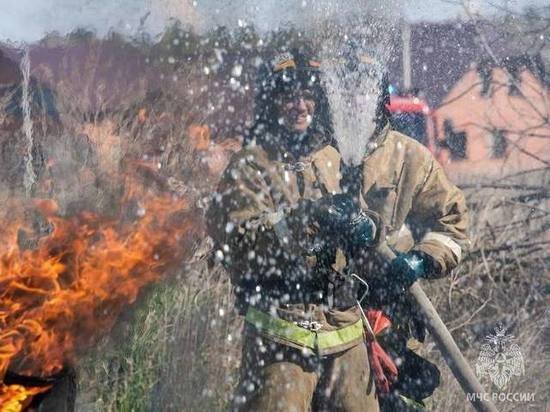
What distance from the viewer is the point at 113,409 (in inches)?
173

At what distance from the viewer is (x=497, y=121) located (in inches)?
305

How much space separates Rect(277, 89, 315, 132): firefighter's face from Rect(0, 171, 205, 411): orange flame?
1.06 metres

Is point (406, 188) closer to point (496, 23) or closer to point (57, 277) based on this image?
point (57, 277)

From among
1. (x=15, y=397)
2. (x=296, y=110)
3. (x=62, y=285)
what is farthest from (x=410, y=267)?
(x=15, y=397)

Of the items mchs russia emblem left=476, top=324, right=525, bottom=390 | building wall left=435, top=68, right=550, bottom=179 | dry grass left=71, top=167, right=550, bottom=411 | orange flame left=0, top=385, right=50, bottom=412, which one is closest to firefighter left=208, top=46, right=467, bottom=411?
orange flame left=0, top=385, right=50, bottom=412

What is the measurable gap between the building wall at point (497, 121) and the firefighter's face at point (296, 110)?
386cm

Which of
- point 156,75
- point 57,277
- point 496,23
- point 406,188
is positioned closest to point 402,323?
point 406,188

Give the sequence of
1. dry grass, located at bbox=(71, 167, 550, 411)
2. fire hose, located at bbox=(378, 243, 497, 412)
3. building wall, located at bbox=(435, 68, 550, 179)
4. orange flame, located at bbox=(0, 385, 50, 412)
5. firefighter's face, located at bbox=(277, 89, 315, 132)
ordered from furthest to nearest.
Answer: building wall, located at bbox=(435, 68, 550, 179)
dry grass, located at bbox=(71, 167, 550, 411)
fire hose, located at bbox=(378, 243, 497, 412)
firefighter's face, located at bbox=(277, 89, 315, 132)
orange flame, located at bbox=(0, 385, 50, 412)

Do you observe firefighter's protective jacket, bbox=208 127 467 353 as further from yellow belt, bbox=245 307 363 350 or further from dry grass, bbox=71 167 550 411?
dry grass, bbox=71 167 550 411

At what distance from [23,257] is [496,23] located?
5607mm

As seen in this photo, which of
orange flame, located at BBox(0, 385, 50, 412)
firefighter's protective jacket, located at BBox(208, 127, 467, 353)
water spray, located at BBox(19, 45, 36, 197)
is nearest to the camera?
orange flame, located at BBox(0, 385, 50, 412)

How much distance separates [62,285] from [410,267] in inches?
59.8

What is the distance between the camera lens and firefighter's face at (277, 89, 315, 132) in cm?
328

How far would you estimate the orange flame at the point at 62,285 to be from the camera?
2965mm
